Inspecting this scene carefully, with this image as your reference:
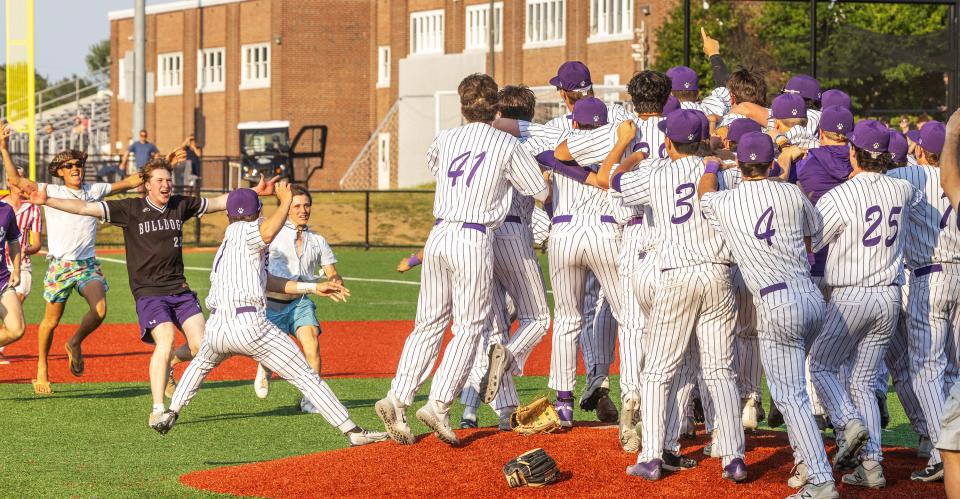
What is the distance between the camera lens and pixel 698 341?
307 inches

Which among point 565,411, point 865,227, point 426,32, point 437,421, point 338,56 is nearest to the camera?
point 865,227

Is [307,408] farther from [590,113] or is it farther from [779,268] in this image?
[779,268]

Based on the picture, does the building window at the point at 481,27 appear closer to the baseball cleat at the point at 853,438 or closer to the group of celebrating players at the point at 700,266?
the group of celebrating players at the point at 700,266

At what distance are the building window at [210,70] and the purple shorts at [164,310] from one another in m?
52.4

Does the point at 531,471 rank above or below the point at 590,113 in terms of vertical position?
below

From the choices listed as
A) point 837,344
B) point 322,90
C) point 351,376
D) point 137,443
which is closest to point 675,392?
point 837,344

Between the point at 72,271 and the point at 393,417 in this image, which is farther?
the point at 72,271

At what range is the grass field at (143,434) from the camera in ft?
27.7

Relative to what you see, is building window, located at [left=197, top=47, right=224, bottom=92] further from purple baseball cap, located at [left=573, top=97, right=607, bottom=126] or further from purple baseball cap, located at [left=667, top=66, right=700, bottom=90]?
purple baseball cap, located at [left=573, top=97, right=607, bottom=126]

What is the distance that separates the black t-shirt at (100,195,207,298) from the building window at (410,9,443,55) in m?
44.0

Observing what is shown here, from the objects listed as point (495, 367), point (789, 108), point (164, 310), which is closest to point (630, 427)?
point (495, 367)

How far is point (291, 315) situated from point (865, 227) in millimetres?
5496

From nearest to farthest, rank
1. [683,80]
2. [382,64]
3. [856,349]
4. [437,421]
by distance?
[856,349], [437,421], [683,80], [382,64]

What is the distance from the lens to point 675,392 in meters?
8.08
